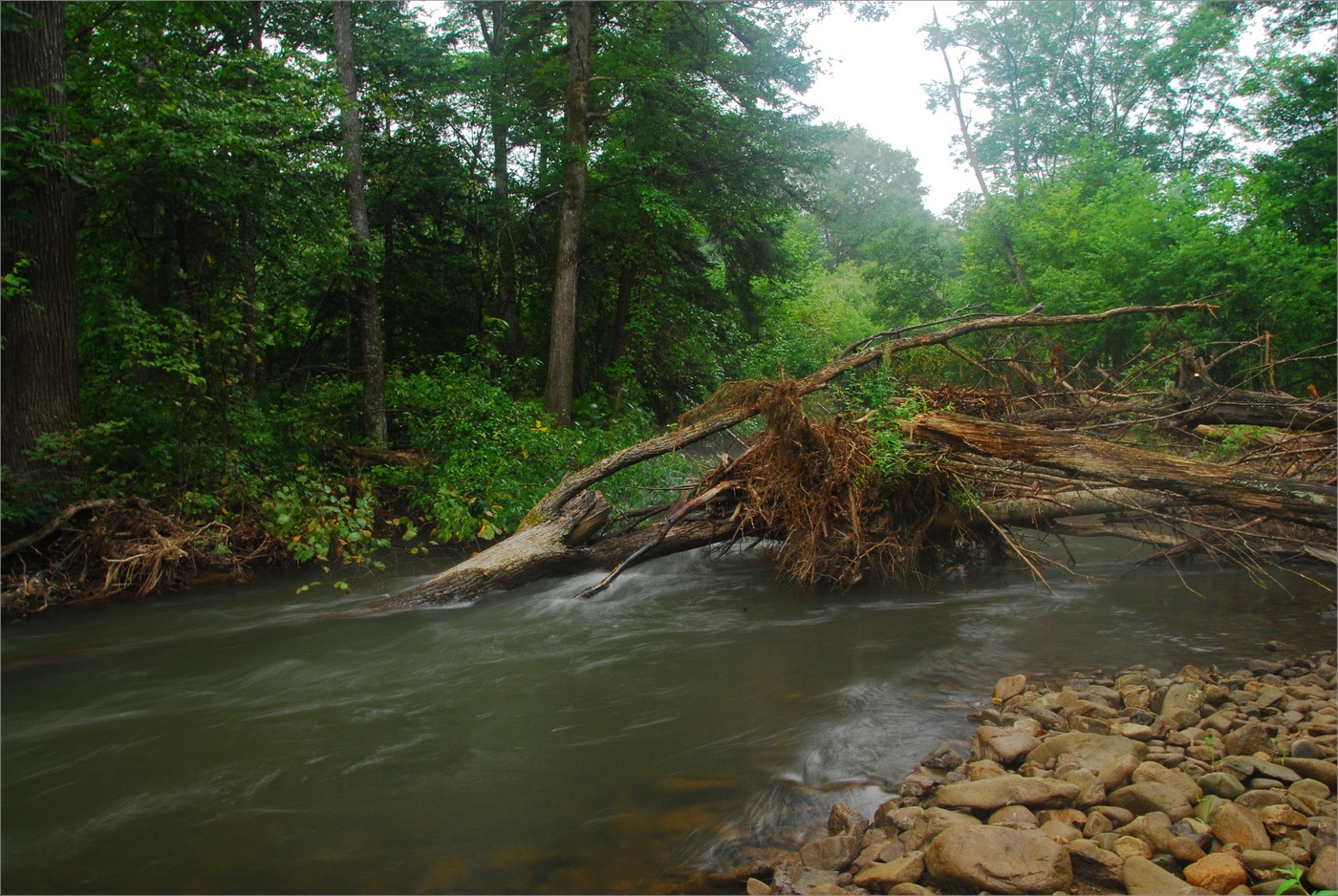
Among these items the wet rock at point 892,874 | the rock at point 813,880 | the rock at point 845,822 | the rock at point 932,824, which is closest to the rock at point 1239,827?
the rock at point 932,824

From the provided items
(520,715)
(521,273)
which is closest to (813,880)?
(520,715)

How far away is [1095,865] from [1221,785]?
0.93m

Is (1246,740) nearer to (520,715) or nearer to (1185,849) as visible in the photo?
(1185,849)

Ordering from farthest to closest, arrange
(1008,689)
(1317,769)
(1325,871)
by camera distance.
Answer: (1008,689)
(1317,769)
(1325,871)

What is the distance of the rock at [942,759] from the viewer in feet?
14.2

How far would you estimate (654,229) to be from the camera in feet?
53.4

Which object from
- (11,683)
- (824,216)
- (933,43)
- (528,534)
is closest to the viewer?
(11,683)

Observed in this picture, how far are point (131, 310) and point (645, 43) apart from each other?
9292 millimetres

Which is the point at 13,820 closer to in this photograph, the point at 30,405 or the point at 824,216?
the point at 30,405

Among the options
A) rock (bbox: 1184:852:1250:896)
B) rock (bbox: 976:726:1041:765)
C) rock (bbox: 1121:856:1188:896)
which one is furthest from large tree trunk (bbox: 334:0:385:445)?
rock (bbox: 1184:852:1250:896)

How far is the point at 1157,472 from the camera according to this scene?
6309 mm

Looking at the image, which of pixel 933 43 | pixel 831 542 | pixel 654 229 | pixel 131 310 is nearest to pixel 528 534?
pixel 831 542

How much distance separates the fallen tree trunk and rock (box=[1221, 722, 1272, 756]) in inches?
100

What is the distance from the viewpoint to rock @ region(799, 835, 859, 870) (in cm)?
351
